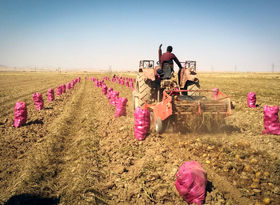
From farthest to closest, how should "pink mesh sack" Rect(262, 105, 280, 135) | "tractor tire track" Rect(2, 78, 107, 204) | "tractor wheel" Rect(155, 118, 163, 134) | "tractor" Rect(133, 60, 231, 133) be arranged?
"pink mesh sack" Rect(262, 105, 280, 135) < "tractor wheel" Rect(155, 118, 163, 134) < "tractor" Rect(133, 60, 231, 133) < "tractor tire track" Rect(2, 78, 107, 204)

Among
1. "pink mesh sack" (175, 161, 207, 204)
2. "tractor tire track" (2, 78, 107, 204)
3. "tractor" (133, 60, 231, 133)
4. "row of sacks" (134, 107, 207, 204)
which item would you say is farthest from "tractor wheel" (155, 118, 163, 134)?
"pink mesh sack" (175, 161, 207, 204)

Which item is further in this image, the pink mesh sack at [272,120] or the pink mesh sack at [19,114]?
the pink mesh sack at [19,114]

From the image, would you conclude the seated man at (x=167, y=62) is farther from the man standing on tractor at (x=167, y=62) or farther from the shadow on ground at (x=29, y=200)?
the shadow on ground at (x=29, y=200)

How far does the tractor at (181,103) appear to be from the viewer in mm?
5223

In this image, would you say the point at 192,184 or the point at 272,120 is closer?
the point at 192,184

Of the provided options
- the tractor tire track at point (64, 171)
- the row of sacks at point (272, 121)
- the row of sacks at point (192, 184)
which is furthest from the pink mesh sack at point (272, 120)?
the tractor tire track at point (64, 171)

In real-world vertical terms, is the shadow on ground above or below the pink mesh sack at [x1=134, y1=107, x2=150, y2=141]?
below

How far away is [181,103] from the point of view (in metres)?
5.23

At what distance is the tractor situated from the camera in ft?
17.1

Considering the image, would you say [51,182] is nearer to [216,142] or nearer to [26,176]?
[26,176]

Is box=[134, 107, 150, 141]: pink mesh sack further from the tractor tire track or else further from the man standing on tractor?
the man standing on tractor

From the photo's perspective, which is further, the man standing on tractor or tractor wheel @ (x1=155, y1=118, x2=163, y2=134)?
the man standing on tractor

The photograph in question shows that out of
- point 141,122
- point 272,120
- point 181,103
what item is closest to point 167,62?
point 181,103

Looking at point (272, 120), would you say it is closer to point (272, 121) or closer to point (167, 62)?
point (272, 121)
